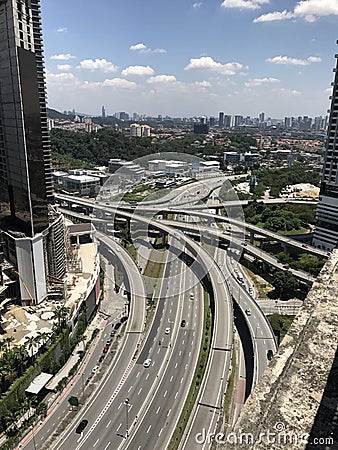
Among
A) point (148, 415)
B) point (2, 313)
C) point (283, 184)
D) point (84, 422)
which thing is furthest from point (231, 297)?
point (283, 184)

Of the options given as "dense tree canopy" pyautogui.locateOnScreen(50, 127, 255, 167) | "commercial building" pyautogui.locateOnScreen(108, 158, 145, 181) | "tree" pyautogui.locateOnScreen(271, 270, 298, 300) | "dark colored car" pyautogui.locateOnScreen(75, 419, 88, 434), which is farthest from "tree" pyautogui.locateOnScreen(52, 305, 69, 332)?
"dense tree canopy" pyautogui.locateOnScreen(50, 127, 255, 167)

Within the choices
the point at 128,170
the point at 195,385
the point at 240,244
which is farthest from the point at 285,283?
the point at 128,170

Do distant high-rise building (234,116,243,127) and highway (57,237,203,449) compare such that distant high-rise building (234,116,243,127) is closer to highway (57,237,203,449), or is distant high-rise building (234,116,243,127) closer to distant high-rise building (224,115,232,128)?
distant high-rise building (224,115,232,128)

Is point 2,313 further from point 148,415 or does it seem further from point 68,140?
point 68,140

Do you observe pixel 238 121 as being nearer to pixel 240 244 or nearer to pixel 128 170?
pixel 128 170

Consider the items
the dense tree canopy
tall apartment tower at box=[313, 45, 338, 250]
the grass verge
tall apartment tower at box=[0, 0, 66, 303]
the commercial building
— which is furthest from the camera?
the dense tree canopy
